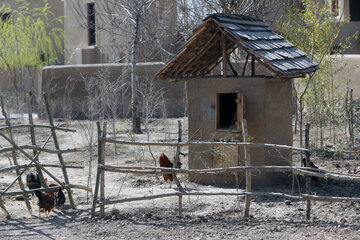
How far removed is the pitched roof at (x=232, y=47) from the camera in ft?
23.8

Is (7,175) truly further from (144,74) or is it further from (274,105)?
(144,74)

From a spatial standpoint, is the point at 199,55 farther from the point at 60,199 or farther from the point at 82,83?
the point at 82,83

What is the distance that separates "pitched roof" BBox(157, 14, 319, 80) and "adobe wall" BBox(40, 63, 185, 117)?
7.47 meters

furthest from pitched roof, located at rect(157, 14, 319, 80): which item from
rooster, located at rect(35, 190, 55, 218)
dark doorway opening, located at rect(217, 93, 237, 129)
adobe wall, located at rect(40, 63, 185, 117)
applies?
adobe wall, located at rect(40, 63, 185, 117)

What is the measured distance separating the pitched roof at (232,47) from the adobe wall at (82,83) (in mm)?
7470

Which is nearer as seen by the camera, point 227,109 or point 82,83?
point 227,109

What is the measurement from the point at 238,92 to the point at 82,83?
1068 centimetres

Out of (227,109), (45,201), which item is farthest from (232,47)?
(45,201)

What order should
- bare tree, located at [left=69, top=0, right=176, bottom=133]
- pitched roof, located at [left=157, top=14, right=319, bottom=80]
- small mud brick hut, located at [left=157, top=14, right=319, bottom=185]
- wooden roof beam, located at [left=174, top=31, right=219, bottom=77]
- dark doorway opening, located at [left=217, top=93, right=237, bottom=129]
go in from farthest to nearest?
1. bare tree, located at [left=69, top=0, right=176, bottom=133]
2. dark doorway opening, located at [left=217, top=93, right=237, bottom=129]
3. wooden roof beam, located at [left=174, top=31, right=219, bottom=77]
4. small mud brick hut, located at [left=157, top=14, right=319, bottom=185]
5. pitched roof, located at [left=157, top=14, right=319, bottom=80]

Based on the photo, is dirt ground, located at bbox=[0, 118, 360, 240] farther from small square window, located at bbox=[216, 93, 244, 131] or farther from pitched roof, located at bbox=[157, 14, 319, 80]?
pitched roof, located at bbox=[157, 14, 319, 80]

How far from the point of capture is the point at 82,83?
1745 cm

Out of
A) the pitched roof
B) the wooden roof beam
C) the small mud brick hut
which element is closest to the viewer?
the pitched roof

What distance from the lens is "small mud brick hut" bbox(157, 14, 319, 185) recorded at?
24.6ft

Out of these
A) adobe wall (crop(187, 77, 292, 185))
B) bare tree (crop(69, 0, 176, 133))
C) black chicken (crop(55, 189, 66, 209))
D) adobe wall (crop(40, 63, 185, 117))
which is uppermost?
bare tree (crop(69, 0, 176, 133))
